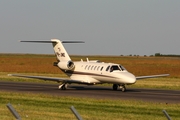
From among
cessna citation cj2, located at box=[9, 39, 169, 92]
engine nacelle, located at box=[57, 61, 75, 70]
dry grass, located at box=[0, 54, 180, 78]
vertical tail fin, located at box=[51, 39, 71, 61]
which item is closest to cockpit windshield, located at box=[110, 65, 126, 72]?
cessna citation cj2, located at box=[9, 39, 169, 92]

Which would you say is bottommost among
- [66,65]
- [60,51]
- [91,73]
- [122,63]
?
[91,73]

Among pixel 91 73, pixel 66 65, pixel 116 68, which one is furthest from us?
pixel 66 65

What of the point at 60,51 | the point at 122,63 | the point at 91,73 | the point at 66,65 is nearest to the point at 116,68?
the point at 91,73

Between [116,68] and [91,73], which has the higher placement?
[91,73]

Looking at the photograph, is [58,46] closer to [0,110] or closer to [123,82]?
[123,82]

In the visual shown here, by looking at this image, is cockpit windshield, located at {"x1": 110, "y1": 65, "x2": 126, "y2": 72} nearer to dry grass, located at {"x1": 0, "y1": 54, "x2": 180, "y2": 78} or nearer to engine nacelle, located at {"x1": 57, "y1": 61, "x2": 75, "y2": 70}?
engine nacelle, located at {"x1": 57, "y1": 61, "x2": 75, "y2": 70}

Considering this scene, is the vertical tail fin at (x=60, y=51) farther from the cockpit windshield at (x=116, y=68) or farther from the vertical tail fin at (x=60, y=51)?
the cockpit windshield at (x=116, y=68)

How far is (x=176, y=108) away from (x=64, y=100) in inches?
243

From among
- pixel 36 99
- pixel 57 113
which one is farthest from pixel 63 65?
pixel 57 113

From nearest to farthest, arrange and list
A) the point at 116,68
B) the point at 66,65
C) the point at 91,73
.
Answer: the point at 116,68
the point at 91,73
the point at 66,65

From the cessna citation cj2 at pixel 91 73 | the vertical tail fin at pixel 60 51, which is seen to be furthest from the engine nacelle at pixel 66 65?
the vertical tail fin at pixel 60 51

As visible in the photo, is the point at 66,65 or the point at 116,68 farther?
the point at 66,65

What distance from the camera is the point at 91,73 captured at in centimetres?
3775

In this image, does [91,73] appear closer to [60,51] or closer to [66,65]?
[66,65]
